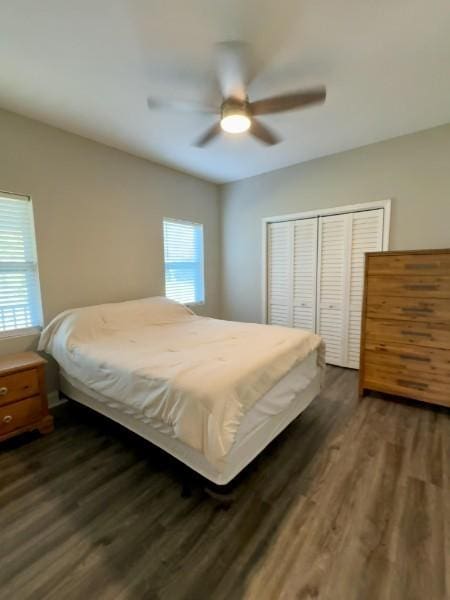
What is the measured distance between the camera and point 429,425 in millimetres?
2320

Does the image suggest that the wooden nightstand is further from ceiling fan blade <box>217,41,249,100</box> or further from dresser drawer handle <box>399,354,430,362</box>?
dresser drawer handle <box>399,354,430,362</box>

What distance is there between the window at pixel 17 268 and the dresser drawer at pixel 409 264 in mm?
3180

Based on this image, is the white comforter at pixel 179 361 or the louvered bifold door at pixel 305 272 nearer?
the white comforter at pixel 179 361

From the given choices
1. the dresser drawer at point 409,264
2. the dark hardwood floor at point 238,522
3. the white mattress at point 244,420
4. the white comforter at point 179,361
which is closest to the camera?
the dark hardwood floor at point 238,522

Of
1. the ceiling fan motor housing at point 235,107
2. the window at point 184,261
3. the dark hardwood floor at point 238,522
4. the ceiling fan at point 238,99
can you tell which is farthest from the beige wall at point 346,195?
the dark hardwood floor at point 238,522

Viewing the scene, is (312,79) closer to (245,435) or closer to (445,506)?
(245,435)

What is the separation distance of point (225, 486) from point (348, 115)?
309 centimetres

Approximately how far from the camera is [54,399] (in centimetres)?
271

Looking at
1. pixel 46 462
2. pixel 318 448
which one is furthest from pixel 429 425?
pixel 46 462

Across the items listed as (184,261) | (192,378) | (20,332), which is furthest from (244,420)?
(184,261)

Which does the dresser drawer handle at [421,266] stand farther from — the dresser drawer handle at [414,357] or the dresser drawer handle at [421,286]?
the dresser drawer handle at [414,357]

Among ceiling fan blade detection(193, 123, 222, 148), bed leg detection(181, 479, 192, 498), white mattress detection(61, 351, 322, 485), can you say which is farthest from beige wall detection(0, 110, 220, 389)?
bed leg detection(181, 479, 192, 498)

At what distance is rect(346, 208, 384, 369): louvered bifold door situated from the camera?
3.17 metres

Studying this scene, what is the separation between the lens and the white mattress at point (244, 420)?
1.53 m
